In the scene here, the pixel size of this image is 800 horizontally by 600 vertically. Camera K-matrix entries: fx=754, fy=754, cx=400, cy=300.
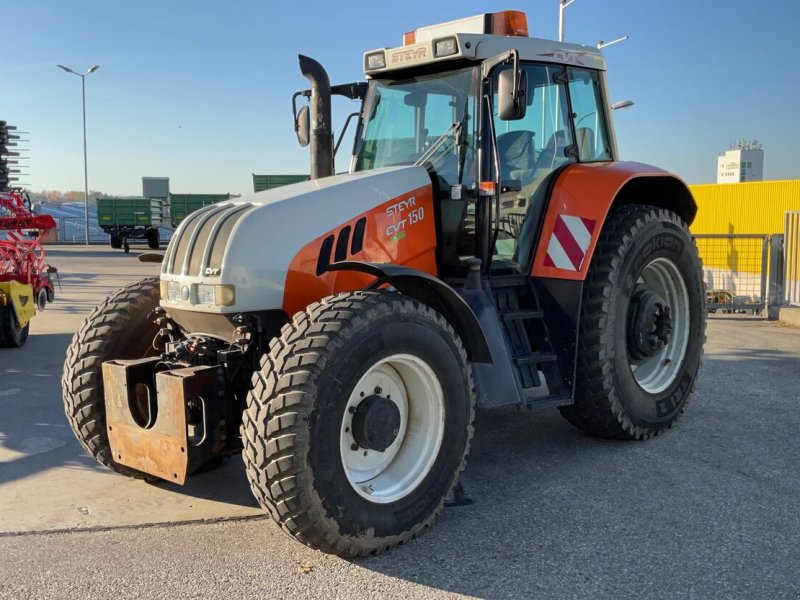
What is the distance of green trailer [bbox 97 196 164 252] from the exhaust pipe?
99.1ft

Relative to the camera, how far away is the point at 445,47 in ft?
15.2

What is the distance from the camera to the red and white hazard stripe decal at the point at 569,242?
4.88 meters

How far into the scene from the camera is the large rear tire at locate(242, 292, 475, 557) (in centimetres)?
330

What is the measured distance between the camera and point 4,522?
400 centimetres

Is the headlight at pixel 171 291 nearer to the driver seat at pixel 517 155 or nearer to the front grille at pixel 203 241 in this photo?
the front grille at pixel 203 241

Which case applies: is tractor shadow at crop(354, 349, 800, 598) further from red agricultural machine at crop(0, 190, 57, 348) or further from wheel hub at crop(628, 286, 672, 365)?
red agricultural machine at crop(0, 190, 57, 348)

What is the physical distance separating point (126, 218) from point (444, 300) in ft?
106

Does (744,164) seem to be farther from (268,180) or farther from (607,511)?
(607,511)

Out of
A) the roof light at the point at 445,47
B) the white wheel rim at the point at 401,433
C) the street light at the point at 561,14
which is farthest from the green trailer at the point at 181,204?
the white wheel rim at the point at 401,433

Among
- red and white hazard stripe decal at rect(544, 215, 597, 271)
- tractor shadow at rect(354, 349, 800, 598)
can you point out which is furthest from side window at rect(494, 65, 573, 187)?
tractor shadow at rect(354, 349, 800, 598)

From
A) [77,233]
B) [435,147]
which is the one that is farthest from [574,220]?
[77,233]

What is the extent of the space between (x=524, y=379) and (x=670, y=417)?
1.47 m

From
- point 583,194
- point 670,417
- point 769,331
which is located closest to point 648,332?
point 670,417

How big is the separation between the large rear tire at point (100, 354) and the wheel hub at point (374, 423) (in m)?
1.57
